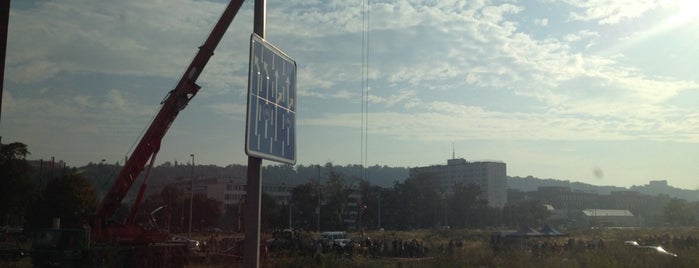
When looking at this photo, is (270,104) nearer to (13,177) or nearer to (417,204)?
(13,177)

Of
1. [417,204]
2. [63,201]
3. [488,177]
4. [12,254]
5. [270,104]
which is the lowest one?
[12,254]

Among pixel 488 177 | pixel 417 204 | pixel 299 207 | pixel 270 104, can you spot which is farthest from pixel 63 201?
pixel 488 177

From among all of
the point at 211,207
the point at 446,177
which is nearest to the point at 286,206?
the point at 211,207

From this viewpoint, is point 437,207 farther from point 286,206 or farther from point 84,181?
point 84,181

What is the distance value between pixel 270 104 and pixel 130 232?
69.9ft

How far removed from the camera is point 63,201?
134 ft

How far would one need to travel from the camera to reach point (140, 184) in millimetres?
24625

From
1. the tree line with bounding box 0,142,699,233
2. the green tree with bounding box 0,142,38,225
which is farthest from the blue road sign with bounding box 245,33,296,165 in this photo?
the green tree with bounding box 0,142,38,225

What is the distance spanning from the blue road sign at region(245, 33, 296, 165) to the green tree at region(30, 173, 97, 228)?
38.2 m

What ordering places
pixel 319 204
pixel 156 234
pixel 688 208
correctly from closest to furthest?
1. pixel 156 234
2. pixel 319 204
3. pixel 688 208

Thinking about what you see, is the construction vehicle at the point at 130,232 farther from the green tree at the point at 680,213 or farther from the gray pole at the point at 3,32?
the green tree at the point at 680,213

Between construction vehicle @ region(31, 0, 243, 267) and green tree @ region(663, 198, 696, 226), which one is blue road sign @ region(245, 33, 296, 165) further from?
green tree @ region(663, 198, 696, 226)

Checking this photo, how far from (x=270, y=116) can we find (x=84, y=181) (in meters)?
42.4

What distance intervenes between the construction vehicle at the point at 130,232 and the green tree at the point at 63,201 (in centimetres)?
1742
